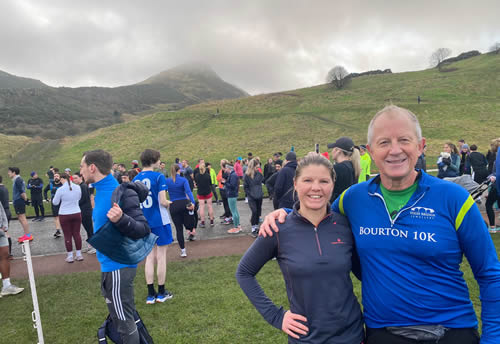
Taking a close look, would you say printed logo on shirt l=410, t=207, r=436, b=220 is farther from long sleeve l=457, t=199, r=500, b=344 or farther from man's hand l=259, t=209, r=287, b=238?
man's hand l=259, t=209, r=287, b=238

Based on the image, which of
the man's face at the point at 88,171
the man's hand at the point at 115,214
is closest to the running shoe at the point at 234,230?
the man's face at the point at 88,171

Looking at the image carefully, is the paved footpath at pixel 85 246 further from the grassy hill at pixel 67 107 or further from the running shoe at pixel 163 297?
the grassy hill at pixel 67 107

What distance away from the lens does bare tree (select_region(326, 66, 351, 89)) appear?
66.0m

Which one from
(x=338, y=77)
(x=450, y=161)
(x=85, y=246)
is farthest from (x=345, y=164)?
(x=338, y=77)

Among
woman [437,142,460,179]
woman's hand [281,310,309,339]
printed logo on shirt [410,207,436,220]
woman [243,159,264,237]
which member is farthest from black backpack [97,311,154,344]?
woman [437,142,460,179]

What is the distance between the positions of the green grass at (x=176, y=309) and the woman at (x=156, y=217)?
0.86 ft

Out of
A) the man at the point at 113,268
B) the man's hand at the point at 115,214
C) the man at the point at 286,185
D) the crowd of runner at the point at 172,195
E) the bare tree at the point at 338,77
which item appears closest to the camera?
the man's hand at the point at 115,214

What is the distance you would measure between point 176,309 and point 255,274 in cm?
339

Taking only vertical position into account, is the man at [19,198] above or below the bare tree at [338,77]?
below

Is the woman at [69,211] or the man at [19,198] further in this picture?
the man at [19,198]

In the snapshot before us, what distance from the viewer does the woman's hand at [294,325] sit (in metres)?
1.83

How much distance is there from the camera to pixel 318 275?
182cm

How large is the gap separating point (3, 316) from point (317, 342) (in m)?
5.62

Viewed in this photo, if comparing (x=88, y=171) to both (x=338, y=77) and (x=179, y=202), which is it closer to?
(x=179, y=202)
